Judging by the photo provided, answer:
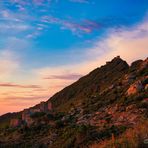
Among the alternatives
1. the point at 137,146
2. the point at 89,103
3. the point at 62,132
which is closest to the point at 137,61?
the point at 89,103

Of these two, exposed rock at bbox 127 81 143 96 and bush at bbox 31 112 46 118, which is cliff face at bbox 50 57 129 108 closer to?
bush at bbox 31 112 46 118

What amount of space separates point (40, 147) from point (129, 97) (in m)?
20.4

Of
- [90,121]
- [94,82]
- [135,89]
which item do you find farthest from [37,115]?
[94,82]

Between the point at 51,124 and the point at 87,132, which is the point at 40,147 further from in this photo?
the point at 51,124

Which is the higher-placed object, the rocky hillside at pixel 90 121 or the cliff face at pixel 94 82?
the cliff face at pixel 94 82

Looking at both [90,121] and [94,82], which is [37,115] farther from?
[94,82]

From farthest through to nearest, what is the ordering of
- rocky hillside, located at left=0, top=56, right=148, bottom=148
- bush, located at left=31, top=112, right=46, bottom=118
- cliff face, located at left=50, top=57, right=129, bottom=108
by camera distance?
cliff face, located at left=50, top=57, right=129, bottom=108
bush, located at left=31, top=112, right=46, bottom=118
rocky hillside, located at left=0, top=56, right=148, bottom=148

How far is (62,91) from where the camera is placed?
137375mm

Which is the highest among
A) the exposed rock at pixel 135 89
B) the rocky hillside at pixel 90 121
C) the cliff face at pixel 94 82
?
the cliff face at pixel 94 82

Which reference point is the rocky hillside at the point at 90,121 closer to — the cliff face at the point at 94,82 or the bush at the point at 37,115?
the bush at the point at 37,115

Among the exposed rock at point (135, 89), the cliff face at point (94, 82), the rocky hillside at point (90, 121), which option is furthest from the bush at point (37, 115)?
the cliff face at point (94, 82)

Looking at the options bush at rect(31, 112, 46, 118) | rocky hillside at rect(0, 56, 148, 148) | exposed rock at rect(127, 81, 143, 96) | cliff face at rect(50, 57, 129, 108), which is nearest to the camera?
rocky hillside at rect(0, 56, 148, 148)

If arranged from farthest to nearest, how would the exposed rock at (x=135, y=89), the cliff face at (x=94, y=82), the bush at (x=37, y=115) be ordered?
the cliff face at (x=94, y=82) → the bush at (x=37, y=115) → the exposed rock at (x=135, y=89)

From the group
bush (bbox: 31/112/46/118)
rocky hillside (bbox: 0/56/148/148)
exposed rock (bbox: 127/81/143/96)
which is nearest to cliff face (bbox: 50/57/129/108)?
rocky hillside (bbox: 0/56/148/148)
